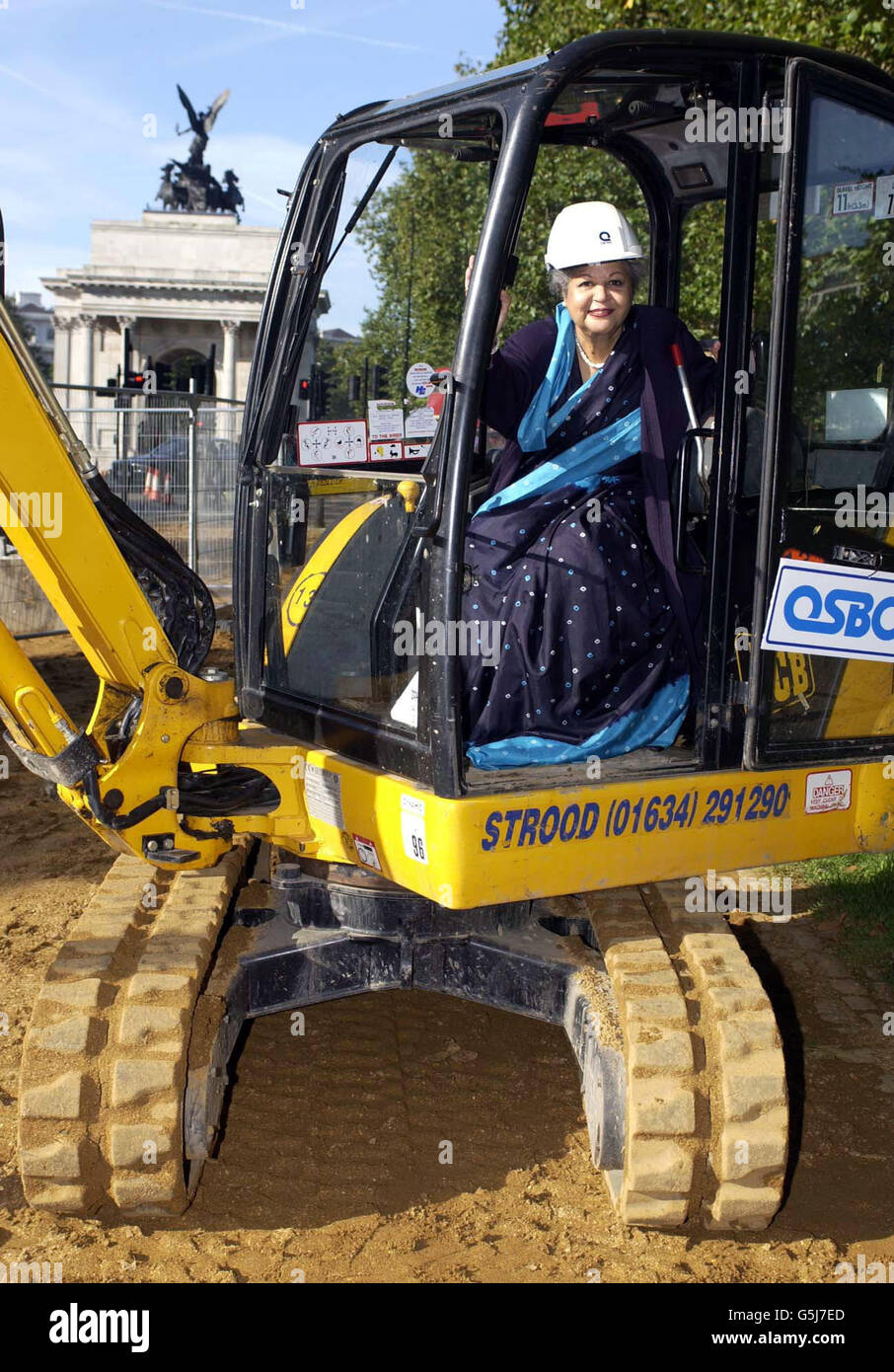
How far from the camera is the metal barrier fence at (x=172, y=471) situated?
1240cm

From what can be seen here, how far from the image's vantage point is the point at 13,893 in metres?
6.02

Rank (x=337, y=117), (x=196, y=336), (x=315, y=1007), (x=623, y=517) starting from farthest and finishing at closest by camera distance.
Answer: (x=196, y=336) → (x=315, y=1007) → (x=337, y=117) → (x=623, y=517)

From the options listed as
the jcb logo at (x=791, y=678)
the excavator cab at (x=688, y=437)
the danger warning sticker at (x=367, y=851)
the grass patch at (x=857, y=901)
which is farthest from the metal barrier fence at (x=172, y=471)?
the jcb logo at (x=791, y=678)

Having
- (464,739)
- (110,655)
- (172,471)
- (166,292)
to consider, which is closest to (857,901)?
(464,739)

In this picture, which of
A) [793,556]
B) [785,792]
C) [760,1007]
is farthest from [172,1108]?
[793,556]

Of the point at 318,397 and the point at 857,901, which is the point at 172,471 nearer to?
the point at 318,397

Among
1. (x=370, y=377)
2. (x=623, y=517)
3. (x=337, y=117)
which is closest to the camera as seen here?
(x=623, y=517)

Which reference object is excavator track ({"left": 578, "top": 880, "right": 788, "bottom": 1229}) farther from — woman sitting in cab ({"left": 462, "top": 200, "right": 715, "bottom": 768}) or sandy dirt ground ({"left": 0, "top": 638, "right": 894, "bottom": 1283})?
woman sitting in cab ({"left": 462, "top": 200, "right": 715, "bottom": 768})

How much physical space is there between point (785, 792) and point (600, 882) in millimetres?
600

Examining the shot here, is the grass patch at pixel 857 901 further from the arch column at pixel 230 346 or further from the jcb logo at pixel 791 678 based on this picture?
the arch column at pixel 230 346

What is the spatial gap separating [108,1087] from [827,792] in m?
2.03

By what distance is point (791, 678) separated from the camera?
11.6 ft

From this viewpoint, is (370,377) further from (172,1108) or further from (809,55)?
(172,1108)

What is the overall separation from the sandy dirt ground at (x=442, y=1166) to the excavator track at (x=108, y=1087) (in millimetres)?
187
